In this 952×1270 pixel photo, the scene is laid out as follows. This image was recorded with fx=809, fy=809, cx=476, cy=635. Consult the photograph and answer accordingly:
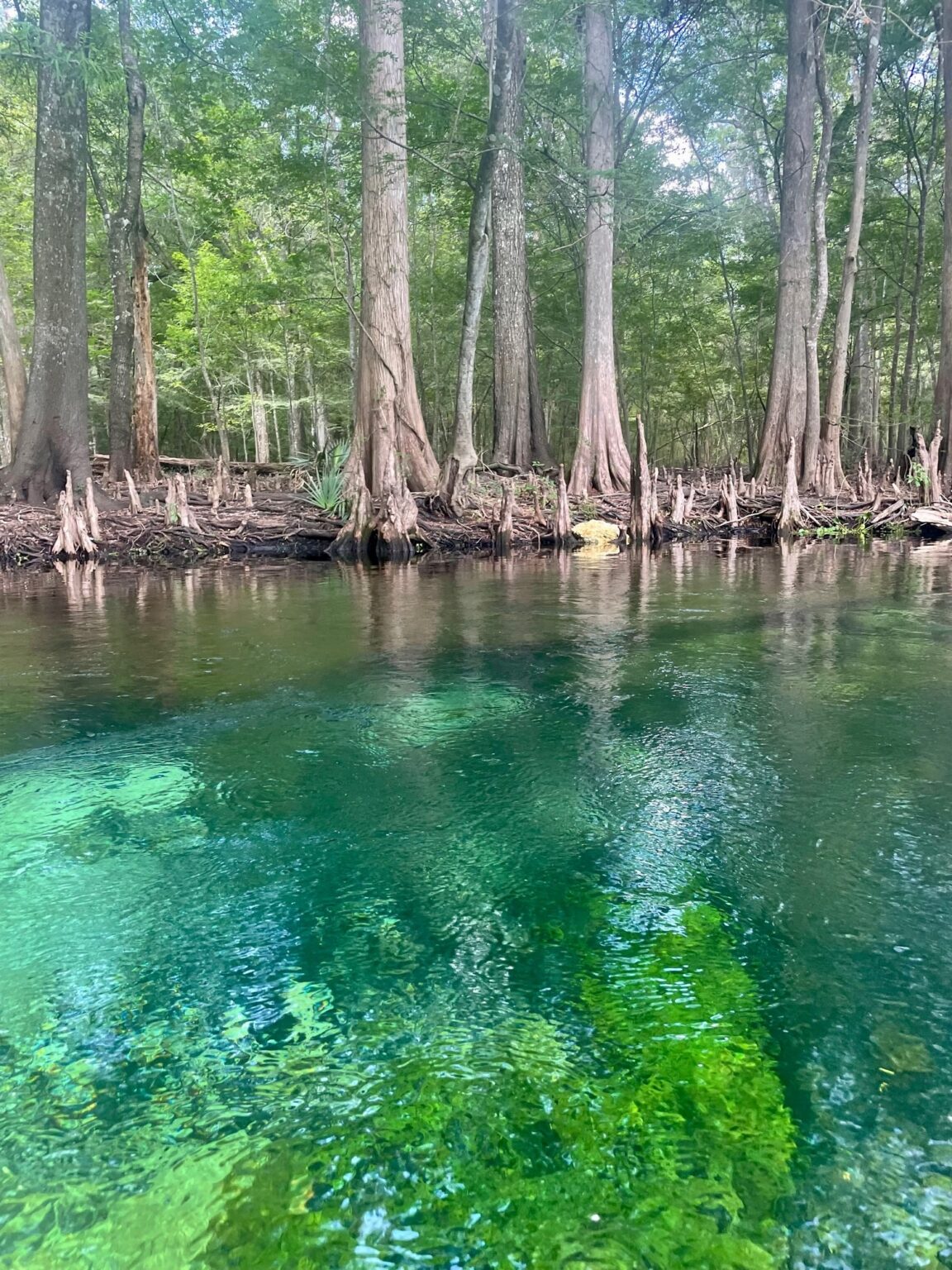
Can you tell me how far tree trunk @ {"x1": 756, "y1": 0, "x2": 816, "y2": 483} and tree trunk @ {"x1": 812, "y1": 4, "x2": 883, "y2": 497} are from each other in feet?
2.50

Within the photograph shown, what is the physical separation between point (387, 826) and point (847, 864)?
1.29 metres

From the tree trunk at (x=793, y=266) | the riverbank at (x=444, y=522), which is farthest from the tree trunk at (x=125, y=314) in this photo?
the tree trunk at (x=793, y=266)

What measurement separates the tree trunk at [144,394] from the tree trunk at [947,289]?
14.4 m

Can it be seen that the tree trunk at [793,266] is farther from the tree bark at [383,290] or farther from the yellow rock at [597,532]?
the tree bark at [383,290]

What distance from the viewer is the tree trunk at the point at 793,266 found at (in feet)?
47.6

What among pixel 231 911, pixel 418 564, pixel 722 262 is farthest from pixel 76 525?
pixel 722 262

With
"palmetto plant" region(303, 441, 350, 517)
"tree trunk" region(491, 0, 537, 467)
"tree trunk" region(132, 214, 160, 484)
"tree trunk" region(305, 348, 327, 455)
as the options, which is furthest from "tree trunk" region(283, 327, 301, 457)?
"palmetto plant" region(303, 441, 350, 517)

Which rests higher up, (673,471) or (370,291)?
(370,291)

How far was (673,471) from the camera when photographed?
2002cm

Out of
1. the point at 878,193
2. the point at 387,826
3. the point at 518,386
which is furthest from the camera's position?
the point at 878,193

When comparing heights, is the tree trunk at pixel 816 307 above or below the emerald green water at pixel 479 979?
above

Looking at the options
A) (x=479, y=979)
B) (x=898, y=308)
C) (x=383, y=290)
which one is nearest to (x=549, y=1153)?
(x=479, y=979)

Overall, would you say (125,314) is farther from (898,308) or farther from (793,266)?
(898,308)

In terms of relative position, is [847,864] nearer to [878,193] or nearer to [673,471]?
[673,471]
